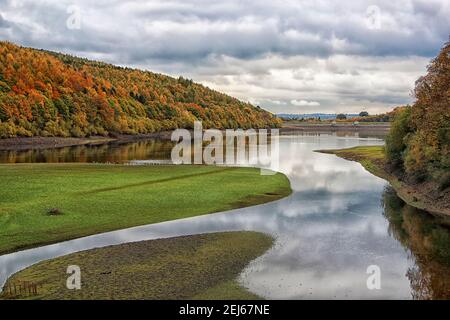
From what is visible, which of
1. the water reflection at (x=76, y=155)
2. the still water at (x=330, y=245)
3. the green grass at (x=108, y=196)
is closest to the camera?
the still water at (x=330, y=245)

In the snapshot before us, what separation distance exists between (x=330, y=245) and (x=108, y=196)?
25148 mm

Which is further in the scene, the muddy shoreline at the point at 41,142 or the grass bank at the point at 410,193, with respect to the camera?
the muddy shoreline at the point at 41,142

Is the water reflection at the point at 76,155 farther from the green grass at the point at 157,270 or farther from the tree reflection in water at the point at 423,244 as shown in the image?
the green grass at the point at 157,270

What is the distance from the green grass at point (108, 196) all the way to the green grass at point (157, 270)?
18.3ft

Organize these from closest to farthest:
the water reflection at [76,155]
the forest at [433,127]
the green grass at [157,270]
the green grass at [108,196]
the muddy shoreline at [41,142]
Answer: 1. the green grass at [157,270]
2. the green grass at [108,196]
3. the forest at [433,127]
4. the water reflection at [76,155]
5. the muddy shoreline at [41,142]

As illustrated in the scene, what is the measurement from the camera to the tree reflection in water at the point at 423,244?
25.4m

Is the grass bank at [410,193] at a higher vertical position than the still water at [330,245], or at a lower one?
higher

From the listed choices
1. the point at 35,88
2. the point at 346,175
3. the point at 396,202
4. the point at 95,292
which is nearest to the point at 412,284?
the point at 95,292

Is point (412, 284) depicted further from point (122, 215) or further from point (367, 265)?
point (122, 215)

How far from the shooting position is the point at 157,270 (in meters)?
27.7

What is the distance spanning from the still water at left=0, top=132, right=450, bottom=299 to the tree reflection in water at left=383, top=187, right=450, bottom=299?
0.16 ft

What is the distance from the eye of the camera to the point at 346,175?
75.6 m

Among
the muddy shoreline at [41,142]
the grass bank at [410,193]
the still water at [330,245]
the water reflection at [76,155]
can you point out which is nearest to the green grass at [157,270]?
the still water at [330,245]

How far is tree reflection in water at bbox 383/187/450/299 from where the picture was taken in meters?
25.4
